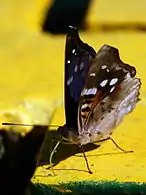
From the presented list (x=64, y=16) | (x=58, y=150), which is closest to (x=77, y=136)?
(x=58, y=150)

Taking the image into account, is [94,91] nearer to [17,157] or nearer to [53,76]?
[17,157]

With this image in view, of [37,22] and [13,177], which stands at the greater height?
[37,22]

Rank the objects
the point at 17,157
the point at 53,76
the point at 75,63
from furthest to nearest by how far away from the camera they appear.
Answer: the point at 53,76, the point at 17,157, the point at 75,63

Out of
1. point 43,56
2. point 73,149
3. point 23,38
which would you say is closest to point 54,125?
point 73,149

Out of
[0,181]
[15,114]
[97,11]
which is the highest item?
[97,11]

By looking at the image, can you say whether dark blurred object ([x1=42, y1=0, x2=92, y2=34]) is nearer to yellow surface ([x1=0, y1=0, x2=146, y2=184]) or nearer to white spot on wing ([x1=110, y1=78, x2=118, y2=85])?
yellow surface ([x1=0, y1=0, x2=146, y2=184])

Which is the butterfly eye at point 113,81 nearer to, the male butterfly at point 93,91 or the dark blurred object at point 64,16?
the male butterfly at point 93,91

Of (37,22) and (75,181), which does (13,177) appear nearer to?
(75,181)

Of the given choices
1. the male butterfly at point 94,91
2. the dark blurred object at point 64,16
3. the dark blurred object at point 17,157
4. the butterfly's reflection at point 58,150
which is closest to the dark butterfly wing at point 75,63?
the male butterfly at point 94,91
